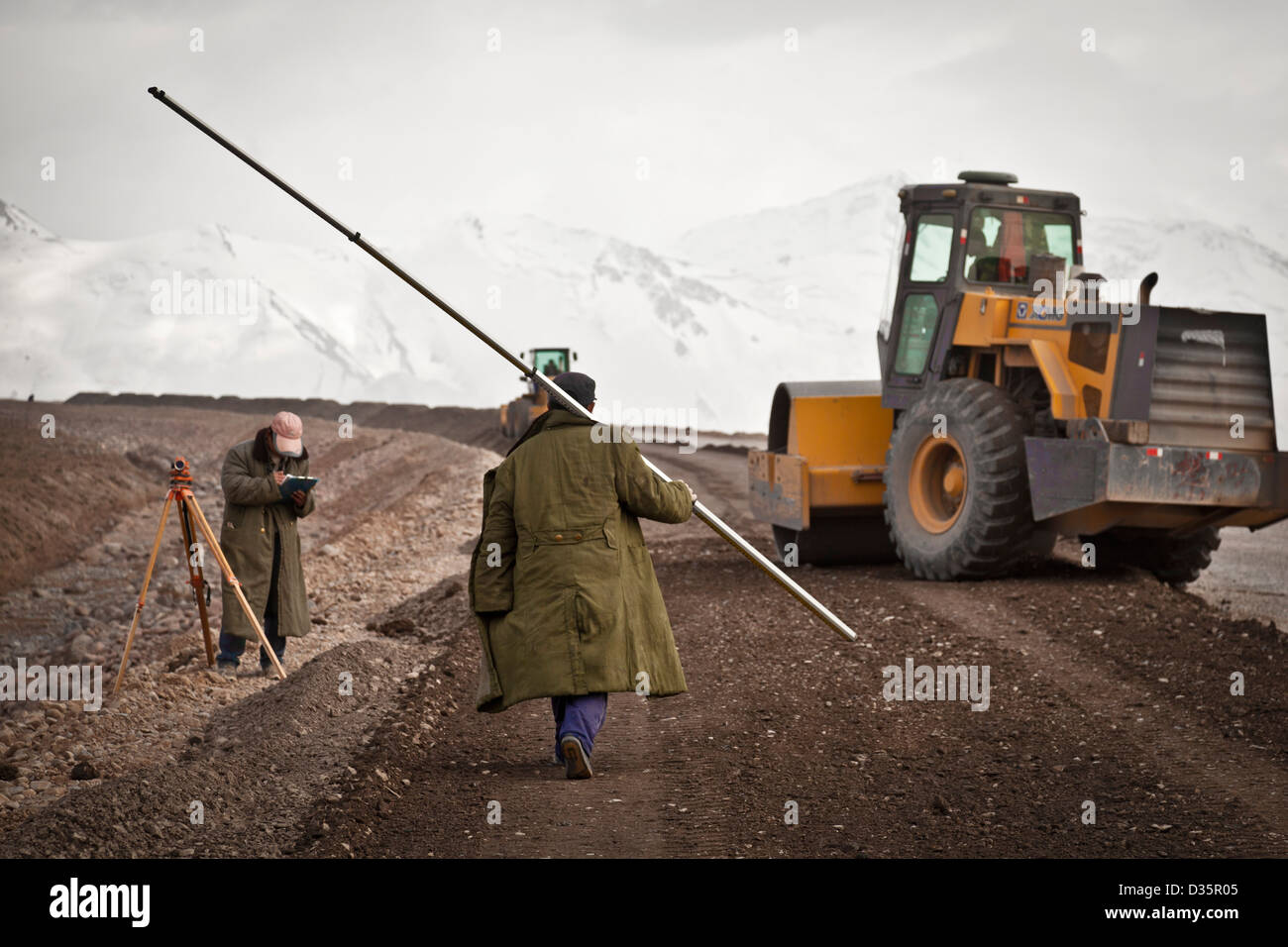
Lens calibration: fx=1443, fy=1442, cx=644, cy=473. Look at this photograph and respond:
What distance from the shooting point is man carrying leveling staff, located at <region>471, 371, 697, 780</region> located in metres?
5.89

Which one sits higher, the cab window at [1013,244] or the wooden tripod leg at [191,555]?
the cab window at [1013,244]

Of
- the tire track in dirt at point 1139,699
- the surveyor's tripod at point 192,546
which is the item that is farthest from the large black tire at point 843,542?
the surveyor's tripod at point 192,546

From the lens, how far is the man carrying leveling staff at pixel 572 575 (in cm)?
589

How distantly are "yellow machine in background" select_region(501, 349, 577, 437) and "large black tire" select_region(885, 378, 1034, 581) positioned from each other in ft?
65.8

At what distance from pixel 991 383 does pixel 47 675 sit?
851 cm

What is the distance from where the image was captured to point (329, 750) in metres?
7.06

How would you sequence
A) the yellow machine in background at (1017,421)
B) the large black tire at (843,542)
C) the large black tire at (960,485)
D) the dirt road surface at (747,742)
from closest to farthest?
1. the dirt road surface at (747,742)
2. the yellow machine in background at (1017,421)
3. the large black tire at (960,485)
4. the large black tire at (843,542)

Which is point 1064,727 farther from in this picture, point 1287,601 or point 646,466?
point 1287,601

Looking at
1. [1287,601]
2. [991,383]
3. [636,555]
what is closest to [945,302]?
[991,383]

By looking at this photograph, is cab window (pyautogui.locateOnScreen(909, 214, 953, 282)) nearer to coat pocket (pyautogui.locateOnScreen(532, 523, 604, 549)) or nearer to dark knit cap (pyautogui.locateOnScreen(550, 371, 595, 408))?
dark knit cap (pyautogui.locateOnScreen(550, 371, 595, 408))

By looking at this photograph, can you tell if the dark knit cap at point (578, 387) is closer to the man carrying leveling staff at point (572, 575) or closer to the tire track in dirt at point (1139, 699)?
the man carrying leveling staff at point (572, 575)

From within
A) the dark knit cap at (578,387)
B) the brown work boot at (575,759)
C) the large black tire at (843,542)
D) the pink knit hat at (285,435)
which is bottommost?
the brown work boot at (575,759)

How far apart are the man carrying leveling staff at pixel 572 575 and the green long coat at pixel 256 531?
3141mm

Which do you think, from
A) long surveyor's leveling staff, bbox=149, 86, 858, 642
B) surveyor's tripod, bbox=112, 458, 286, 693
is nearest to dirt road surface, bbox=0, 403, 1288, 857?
surveyor's tripod, bbox=112, 458, 286, 693
